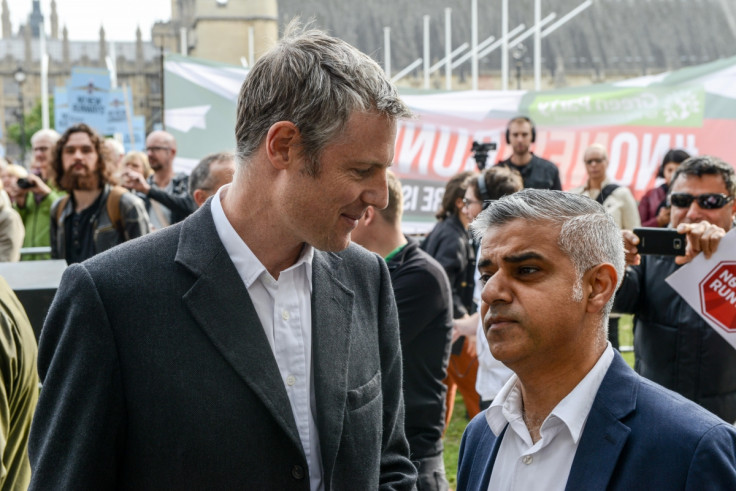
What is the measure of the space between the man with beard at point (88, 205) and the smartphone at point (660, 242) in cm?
312

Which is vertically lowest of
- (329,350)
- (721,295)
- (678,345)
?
(678,345)

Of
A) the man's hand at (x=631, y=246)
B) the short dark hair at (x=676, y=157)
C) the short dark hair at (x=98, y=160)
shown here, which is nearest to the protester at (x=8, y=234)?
the short dark hair at (x=98, y=160)

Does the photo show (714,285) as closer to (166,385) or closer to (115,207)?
(166,385)

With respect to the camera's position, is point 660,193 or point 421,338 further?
point 660,193

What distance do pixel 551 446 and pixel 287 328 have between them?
0.63 metres

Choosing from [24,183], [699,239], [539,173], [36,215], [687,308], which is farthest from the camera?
[36,215]

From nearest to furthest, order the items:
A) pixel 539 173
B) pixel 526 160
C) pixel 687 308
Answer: pixel 687 308 → pixel 539 173 → pixel 526 160

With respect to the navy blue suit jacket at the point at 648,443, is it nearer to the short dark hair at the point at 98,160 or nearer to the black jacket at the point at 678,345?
the black jacket at the point at 678,345

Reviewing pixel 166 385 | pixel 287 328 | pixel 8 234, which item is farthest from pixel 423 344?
pixel 8 234

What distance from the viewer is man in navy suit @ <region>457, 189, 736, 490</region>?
5.87 ft

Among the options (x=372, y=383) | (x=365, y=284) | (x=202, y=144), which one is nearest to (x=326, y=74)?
(x=365, y=284)

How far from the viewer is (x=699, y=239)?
3523 millimetres

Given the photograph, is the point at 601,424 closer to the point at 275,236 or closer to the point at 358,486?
the point at 358,486

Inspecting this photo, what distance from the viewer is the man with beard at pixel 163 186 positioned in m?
5.83
